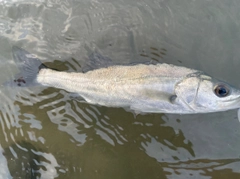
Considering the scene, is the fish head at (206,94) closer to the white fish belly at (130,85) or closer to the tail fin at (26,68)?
the white fish belly at (130,85)

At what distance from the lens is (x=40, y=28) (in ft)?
13.1

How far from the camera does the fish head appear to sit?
2.90 meters

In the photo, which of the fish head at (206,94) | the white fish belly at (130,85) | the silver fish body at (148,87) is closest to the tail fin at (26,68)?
the silver fish body at (148,87)

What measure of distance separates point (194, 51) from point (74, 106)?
161cm

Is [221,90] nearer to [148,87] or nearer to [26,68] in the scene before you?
[148,87]

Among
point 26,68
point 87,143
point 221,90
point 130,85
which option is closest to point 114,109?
point 87,143

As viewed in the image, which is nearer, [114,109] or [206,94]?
[206,94]

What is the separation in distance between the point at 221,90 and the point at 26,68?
2.09 metres

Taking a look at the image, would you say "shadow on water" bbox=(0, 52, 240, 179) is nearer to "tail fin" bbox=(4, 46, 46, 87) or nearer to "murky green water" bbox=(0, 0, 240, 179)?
"murky green water" bbox=(0, 0, 240, 179)

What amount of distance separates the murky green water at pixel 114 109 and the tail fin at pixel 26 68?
1.16 ft

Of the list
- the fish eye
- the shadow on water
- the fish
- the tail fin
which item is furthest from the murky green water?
the fish eye

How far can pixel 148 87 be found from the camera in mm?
3109

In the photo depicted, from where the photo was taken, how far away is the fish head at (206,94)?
2.90m

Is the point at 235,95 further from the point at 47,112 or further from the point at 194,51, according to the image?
the point at 47,112
